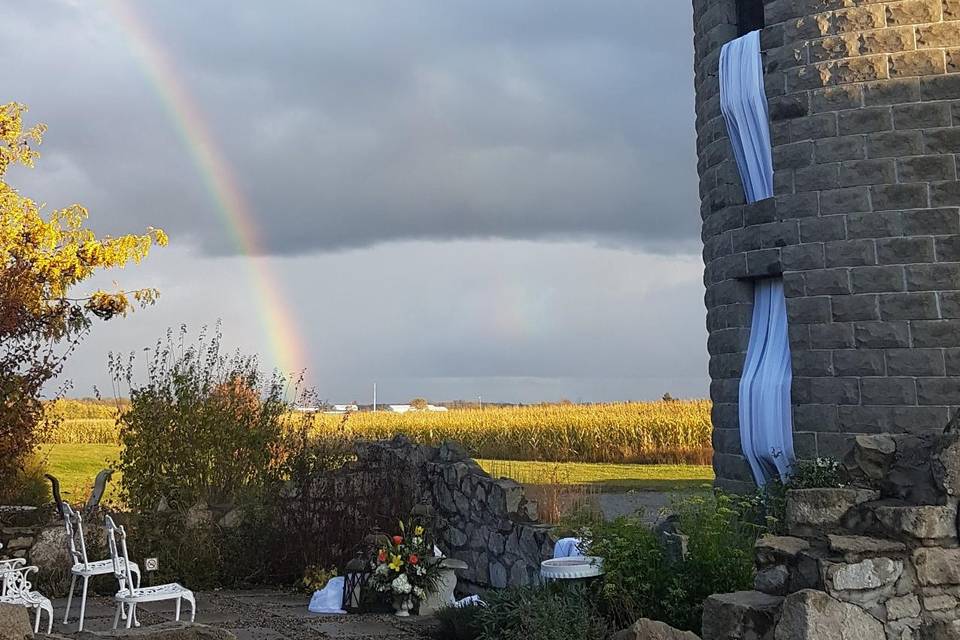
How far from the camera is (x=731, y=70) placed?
1036cm

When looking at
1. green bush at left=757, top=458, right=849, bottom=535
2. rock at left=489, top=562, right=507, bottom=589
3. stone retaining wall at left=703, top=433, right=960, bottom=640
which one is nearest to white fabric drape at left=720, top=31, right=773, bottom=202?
green bush at left=757, top=458, right=849, bottom=535

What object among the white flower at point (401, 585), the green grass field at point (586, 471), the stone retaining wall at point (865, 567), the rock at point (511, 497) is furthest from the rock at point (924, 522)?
the green grass field at point (586, 471)

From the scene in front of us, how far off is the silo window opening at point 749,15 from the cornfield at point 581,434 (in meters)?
17.8

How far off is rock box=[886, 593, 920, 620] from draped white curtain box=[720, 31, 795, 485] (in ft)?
14.4

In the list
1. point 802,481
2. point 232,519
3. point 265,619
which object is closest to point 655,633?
point 802,481

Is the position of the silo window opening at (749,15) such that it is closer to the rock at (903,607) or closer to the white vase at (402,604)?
the white vase at (402,604)

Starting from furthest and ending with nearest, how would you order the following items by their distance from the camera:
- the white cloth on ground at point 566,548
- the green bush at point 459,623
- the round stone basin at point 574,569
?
1. the white cloth on ground at point 566,548
2. the green bush at point 459,623
3. the round stone basin at point 574,569

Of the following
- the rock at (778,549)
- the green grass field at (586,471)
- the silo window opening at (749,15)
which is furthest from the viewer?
the green grass field at (586,471)

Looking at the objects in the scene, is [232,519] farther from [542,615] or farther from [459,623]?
[542,615]

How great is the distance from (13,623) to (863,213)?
7828mm

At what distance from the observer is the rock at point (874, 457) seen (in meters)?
5.86

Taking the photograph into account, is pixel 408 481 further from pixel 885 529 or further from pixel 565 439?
pixel 565 439

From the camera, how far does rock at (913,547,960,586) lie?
533 cm

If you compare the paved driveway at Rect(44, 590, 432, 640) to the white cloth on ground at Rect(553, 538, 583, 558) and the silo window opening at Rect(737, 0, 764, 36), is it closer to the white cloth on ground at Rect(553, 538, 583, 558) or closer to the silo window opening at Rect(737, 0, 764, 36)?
the white cloth on ground at Rect(553, 538, 583, 558)
